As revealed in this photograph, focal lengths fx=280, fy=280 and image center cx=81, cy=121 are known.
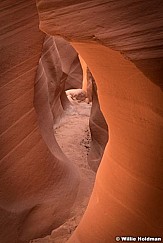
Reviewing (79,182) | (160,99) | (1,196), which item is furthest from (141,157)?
(79,182)

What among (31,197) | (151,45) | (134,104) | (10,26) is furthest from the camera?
(31,197)

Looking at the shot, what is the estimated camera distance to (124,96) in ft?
4.21

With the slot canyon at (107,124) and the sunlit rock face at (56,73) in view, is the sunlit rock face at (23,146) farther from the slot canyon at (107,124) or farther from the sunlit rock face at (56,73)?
the sunlit rock face at (56,73)

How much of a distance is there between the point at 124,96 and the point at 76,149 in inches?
130

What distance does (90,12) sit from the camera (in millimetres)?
1114

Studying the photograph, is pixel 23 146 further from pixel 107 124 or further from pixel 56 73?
pixel 56 73

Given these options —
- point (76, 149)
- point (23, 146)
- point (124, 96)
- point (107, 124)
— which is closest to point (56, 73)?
point (76, 149)

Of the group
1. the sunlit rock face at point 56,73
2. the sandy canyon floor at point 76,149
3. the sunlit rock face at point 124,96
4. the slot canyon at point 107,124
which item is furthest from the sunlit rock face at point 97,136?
the sunlit rock face at point 124,96

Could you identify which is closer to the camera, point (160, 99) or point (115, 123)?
point (160, 99)

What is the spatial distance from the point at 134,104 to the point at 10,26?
1528 mm

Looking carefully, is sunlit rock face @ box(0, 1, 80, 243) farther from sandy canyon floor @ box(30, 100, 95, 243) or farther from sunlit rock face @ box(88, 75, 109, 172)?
sunlit rock face @ box(88, 75, 109, 172)

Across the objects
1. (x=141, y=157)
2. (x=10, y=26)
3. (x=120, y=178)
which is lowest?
(x=120, y=178)

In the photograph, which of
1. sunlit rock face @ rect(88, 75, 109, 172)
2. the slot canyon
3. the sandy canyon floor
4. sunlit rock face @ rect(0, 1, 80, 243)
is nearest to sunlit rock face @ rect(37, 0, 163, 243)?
the slot canyon

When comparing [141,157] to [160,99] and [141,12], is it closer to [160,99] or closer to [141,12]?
[160,99]
